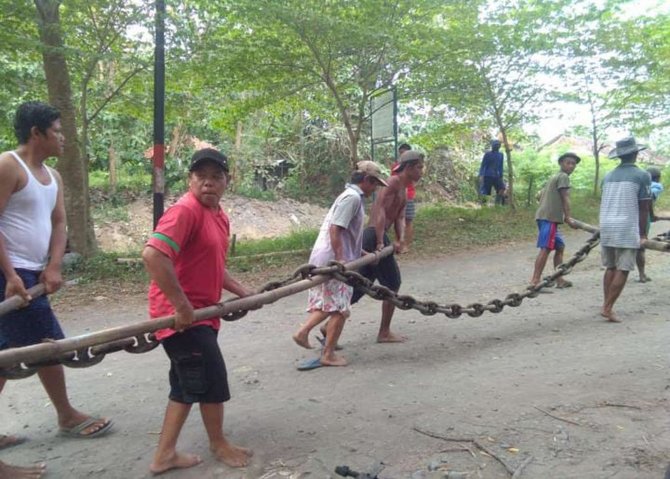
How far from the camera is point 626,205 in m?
5.92

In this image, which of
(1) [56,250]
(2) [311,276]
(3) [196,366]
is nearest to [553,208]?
(2) [311,276]

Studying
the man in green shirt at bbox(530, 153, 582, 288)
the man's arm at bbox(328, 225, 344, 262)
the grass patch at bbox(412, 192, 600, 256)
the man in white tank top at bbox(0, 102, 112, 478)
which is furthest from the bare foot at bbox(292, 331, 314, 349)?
the grass patch at bbox(412, 192, 600, 256)

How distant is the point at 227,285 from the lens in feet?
11.1

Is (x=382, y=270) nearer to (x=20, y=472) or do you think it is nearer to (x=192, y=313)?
(x=192, y=313)

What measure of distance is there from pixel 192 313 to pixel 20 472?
126 centimetres

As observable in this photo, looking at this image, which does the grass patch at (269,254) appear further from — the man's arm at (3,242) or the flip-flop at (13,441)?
the man's arm at (3,242)

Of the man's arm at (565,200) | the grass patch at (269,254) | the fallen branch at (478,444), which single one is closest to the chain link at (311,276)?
the man's arm at (565,200)

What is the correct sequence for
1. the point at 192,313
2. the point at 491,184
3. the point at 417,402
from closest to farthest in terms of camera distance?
the point at 192,313, the point at 417,402, the point at 491,184

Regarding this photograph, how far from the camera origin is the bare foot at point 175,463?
9.79 feet

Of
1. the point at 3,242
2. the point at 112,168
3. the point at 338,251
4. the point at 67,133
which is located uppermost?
the point at 67,133

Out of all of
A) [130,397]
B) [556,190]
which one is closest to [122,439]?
[130,397]

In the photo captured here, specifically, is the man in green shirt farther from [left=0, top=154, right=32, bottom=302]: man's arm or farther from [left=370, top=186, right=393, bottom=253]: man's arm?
[left=0, top=154, right=32, bottom=302]: man's arm

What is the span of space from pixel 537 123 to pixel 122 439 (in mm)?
12618

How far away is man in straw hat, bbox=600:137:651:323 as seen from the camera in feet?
19.3
